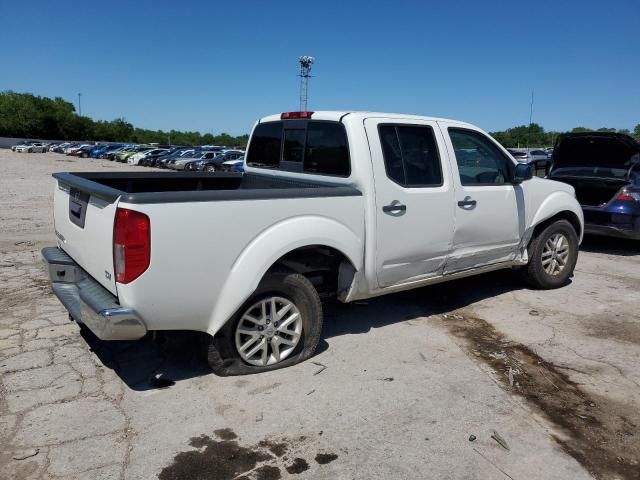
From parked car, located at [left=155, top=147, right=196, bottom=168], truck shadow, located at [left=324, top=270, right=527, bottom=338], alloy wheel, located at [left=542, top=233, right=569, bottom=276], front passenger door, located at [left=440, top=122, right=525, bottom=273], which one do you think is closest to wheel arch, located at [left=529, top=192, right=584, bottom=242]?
alloy wheel, located at [left=542, top=233, right=569, bottom=276]

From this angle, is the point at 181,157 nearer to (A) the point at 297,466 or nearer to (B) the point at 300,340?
(B) the point at 300,340

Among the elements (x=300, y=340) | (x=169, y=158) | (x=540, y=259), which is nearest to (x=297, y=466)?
(x=300, y=340)

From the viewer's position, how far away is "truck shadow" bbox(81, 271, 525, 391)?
12.4 ft

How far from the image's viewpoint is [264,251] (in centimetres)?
351

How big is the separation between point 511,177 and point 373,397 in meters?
2.92

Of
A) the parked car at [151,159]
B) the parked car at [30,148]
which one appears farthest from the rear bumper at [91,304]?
the parked car at [30,148]

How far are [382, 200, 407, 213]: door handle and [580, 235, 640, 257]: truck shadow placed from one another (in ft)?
18.9

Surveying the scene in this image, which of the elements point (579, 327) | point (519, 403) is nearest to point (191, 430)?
point (519, 403)

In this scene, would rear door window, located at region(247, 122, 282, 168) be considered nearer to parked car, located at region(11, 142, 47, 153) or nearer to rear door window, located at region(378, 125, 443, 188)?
rear door window, located at region(378, 125, 443, 188)

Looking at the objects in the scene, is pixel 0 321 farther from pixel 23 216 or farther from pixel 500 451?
pixel 23 216

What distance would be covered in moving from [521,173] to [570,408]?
2.53 metres

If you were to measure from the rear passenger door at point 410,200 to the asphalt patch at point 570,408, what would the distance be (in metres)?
0.82

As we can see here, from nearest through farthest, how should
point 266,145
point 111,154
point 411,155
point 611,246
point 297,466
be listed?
point 297,466
point 411,155
point 266,145
point 611,246
point 111,154

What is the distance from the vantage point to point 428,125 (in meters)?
4.65
